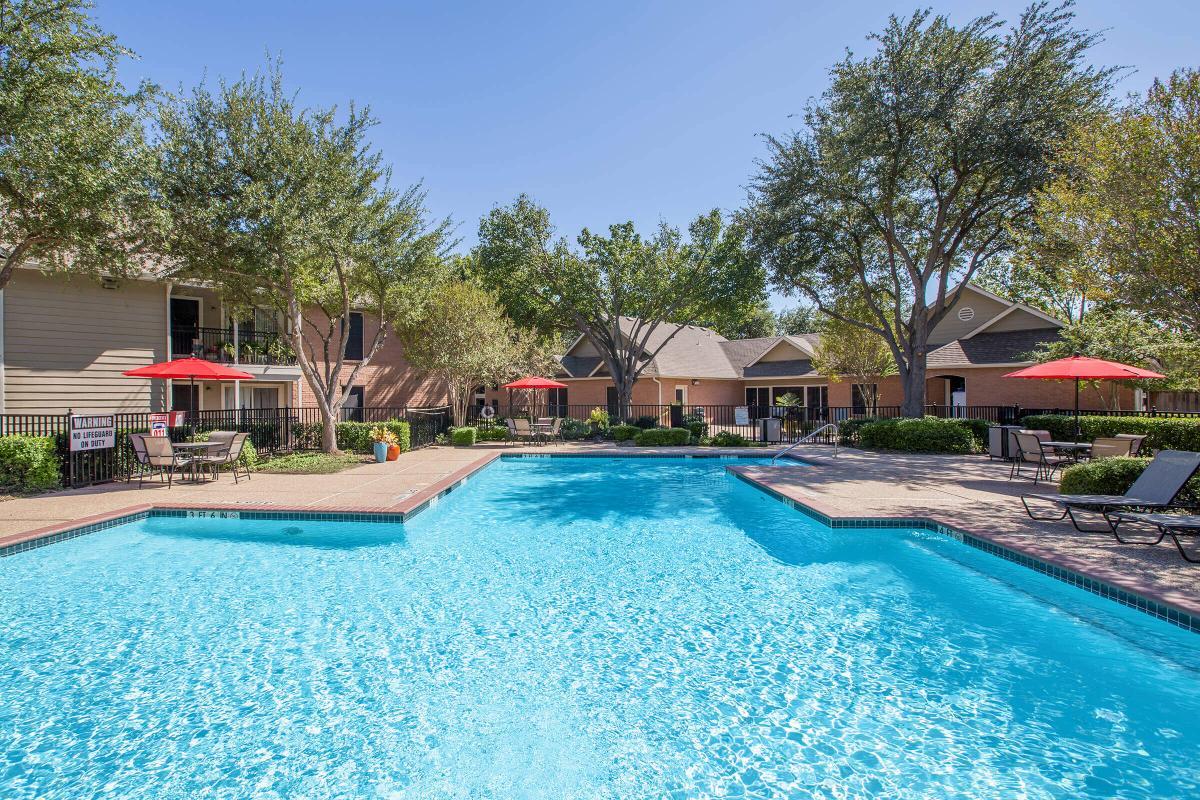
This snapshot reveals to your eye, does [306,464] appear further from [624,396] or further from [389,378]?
[624,396]

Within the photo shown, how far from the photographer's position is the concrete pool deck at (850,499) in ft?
18.4

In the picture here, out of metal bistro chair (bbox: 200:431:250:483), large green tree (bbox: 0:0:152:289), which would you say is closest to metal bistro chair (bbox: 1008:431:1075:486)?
metal bistro chair (bbox: 200:431:250:483)

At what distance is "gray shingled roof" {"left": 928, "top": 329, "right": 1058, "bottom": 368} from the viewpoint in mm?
21438

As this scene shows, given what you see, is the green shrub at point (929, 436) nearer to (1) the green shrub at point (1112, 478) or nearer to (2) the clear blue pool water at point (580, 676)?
(1) the green shrub at point (1112, 478)

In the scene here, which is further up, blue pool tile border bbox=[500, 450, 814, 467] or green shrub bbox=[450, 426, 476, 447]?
green shrub bbox=[450, 426, 476, 447]

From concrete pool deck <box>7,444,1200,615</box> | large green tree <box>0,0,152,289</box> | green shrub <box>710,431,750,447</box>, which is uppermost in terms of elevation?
large green tree <box>0,0,152,289</box>

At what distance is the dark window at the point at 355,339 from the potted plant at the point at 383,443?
7837 millimetres

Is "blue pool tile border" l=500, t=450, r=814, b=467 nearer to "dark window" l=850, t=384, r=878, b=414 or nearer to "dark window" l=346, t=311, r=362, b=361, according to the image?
"dark window" l=850, t=384, r=878, b=414

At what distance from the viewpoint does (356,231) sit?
13.7m

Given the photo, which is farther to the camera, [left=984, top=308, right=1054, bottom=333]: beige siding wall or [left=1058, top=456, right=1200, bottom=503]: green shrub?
[left=984, top=308, right=1054, bottom=333]: beige siding wall

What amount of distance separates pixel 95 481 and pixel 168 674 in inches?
364

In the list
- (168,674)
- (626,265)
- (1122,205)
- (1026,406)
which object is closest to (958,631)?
(168,674)

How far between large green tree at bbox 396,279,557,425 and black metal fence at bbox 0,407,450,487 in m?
1.99

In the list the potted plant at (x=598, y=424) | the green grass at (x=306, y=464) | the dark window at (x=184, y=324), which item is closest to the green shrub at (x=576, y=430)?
the potted plant at (x=598, y=424)
